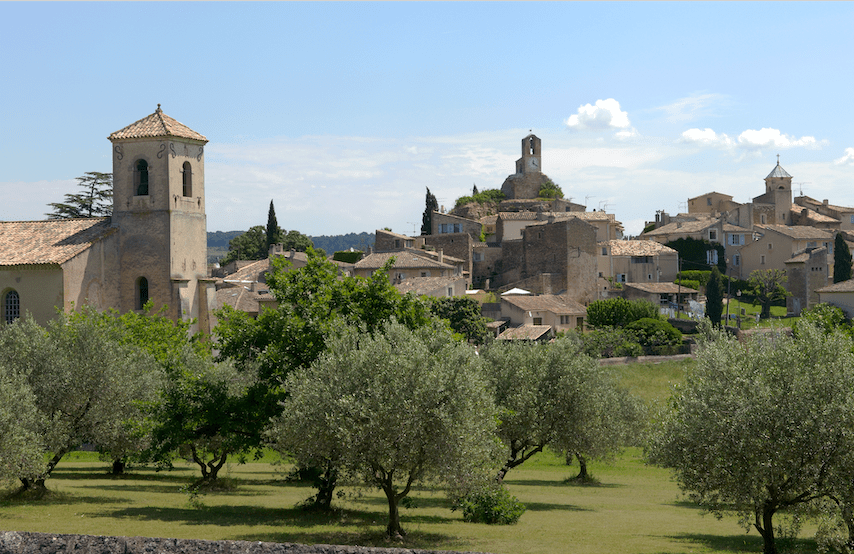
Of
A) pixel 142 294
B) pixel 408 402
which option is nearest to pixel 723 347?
pixel 408 402

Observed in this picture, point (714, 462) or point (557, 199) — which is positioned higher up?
point (557, 199)

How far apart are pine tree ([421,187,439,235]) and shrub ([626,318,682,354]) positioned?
161ft

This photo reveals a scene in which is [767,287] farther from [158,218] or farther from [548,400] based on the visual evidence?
[548,400]

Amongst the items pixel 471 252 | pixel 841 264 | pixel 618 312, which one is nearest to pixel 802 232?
pixel 841 264

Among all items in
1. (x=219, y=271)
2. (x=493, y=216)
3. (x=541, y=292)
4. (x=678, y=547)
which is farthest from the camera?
(x=493, y=216)

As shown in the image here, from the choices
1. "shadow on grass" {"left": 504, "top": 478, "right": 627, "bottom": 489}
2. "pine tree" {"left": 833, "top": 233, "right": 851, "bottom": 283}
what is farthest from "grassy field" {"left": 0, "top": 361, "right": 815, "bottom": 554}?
"pine tree" {"left": 833, "top": 233, "right": 851, "bottom": 283}

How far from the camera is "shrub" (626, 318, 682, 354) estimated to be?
79438mm

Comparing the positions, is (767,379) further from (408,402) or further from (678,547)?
(408,402)

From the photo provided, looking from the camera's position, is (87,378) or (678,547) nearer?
(678,547)

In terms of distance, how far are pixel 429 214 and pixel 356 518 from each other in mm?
104124

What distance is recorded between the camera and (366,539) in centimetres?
2228

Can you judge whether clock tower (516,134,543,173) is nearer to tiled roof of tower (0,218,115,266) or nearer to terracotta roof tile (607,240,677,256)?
terracotta roof tile (607,240,677,256)

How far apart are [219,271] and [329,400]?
94025 millimetres

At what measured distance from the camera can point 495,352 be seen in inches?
1372
